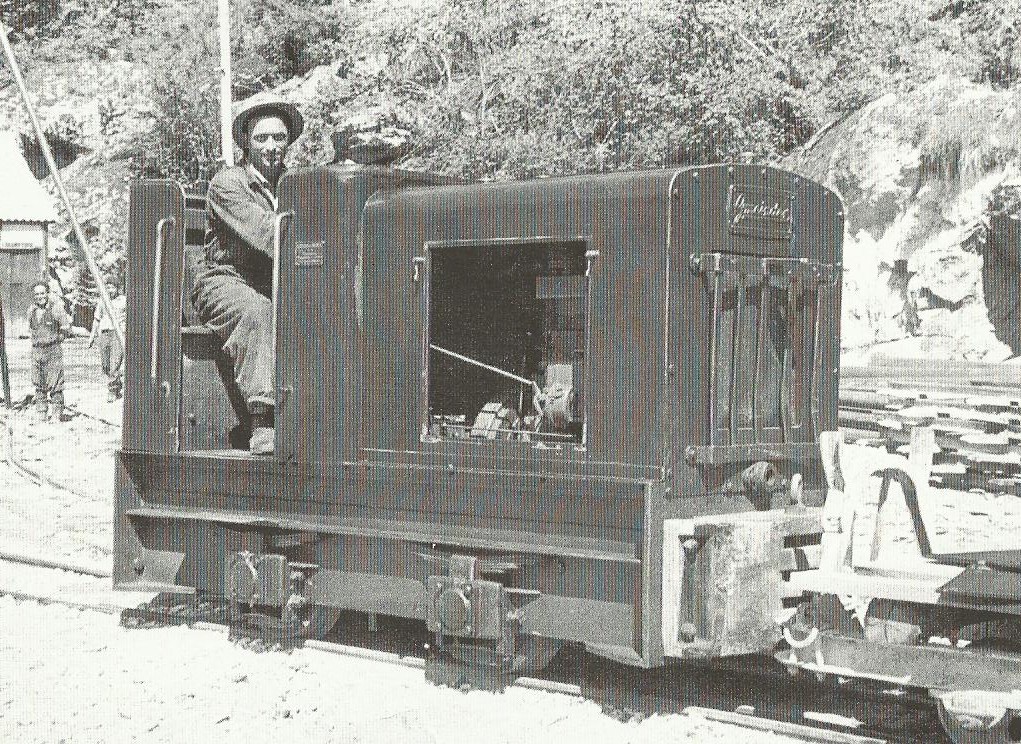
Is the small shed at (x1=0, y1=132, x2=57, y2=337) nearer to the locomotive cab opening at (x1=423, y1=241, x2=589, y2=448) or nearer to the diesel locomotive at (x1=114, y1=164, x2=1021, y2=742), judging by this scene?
the diesel locomotive at (x1=114, y1=164, x2=1021, y2=742)

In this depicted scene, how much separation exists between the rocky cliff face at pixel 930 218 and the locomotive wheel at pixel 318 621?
10926 millimetres

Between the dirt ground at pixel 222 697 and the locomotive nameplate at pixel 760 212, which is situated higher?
the locomotive nameplate at pixel 760 212

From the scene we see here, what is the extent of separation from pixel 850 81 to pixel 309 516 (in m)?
14.0

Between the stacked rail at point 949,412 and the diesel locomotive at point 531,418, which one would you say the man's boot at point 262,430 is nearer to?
the diesel locomotive at point 531,418

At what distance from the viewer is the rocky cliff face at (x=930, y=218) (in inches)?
684

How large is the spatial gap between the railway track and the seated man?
144 cm

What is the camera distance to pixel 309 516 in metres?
8.17

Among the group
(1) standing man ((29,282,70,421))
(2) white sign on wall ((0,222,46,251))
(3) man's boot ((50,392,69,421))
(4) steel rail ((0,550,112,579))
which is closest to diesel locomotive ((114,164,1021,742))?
(4) steel rail ((0,550,112,579))

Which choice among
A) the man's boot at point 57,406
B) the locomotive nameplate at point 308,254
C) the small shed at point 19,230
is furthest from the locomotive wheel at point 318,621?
the small shed at point 19,230

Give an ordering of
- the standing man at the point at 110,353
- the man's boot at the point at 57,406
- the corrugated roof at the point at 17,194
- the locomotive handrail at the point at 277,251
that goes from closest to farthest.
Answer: the locomotive handrail at the point at 277,251, the man's boot at the point at 57,406, the standing man at the point at 110,353, the corrugated roof at the point at 17,194

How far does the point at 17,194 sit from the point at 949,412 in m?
24.7

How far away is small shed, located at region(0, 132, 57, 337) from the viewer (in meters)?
33.1

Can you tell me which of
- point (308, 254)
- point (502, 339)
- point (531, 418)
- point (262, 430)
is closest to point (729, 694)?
point (531, 418)

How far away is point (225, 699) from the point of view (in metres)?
7.47
